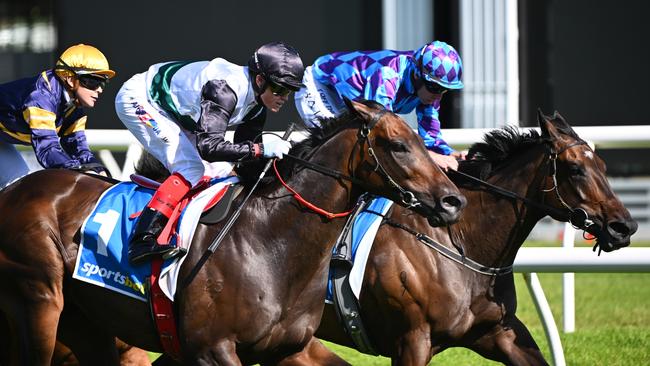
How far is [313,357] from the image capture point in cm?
489

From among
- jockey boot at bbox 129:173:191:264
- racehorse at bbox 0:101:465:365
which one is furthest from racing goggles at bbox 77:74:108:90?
jockey boot at bbox 129:173:191:264

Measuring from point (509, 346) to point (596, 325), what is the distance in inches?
100.0

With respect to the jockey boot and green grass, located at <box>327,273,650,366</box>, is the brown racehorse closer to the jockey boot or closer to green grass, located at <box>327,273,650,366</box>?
the jockey boot

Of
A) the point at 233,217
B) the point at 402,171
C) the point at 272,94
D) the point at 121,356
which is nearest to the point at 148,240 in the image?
the point at 233,217

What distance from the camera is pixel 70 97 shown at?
210 inches

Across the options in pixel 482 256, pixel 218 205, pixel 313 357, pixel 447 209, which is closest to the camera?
pixel 447 209

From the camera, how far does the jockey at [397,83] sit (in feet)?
18.2

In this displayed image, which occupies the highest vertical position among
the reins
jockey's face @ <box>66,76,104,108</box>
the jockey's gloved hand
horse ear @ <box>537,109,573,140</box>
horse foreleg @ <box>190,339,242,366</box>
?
jockey's face @ <box>66,76,104,108</box>

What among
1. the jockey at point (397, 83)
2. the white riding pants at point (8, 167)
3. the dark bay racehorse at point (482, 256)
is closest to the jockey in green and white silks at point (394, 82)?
the jockey at point (397, 83)

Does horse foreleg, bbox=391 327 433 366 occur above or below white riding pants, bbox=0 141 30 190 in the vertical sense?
below

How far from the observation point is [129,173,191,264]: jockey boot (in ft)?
15.0

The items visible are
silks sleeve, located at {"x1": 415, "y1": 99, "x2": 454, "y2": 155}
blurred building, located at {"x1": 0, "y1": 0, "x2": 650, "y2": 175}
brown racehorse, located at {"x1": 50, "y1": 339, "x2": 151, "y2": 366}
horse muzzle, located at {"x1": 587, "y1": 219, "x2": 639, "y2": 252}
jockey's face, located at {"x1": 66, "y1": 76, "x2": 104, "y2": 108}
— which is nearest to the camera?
horse muzzle, located at {"x1": 587, "y1": 219, "x2": 639, "y2": 252}

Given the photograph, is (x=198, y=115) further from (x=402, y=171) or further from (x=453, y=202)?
(x=453, y=202)

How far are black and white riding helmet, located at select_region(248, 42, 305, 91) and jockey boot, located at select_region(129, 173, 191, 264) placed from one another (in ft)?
1.80
